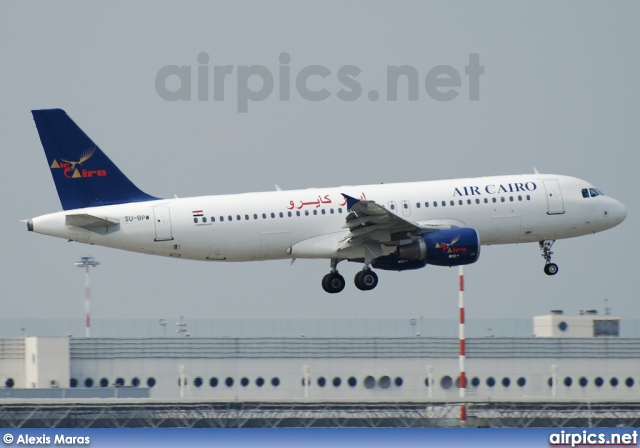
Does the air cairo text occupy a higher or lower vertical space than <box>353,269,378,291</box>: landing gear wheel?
higher

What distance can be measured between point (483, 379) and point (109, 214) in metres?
48.0

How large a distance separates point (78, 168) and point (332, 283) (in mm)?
14827

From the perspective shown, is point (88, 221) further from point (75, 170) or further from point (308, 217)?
point (308, 217)

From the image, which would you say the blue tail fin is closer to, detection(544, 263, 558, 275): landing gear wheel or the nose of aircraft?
detection(544, 263, 558, 275): landing gear wheel

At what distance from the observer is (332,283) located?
77.8m

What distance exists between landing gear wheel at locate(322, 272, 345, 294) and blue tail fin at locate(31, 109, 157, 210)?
10312 millimetres

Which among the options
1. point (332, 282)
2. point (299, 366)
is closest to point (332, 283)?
point (332, 282)

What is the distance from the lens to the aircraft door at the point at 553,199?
78562 millimetres

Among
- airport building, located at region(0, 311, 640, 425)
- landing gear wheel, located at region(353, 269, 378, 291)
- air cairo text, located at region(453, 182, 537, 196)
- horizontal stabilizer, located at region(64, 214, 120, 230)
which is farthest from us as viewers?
airport building, located at region(0, 311, 640, 425)

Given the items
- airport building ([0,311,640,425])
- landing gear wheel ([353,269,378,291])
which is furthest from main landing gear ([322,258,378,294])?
airport building ([0,311,640,425])

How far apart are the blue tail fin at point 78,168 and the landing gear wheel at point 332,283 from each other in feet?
33.8

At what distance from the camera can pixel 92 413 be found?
3445 inches

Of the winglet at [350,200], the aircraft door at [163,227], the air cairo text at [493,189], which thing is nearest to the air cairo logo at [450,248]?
the air cairo text at [493,189]

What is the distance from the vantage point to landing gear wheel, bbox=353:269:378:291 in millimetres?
76500
